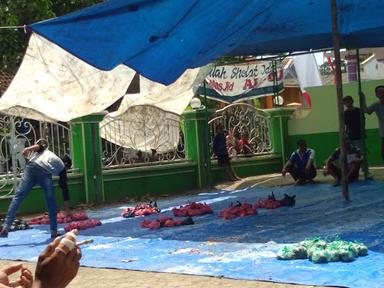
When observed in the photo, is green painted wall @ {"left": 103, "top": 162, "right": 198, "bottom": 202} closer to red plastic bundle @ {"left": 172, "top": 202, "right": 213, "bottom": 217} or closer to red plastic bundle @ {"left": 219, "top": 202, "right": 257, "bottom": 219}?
red plastic bundle @ {"left": 172, "top": 202, "right": 213, "bottom": 217}

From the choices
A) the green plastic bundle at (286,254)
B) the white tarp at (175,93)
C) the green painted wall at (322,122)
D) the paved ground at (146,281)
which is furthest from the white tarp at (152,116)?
the green plastic bundle at (286,254)

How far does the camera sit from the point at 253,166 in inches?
692

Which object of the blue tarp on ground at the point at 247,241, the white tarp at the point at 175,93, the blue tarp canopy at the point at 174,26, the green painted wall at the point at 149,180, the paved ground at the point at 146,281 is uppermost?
the blue tarp canopy at the point at 174,26

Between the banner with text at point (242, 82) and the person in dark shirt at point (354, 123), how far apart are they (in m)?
4.88

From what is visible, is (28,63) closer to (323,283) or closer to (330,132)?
(330,132)

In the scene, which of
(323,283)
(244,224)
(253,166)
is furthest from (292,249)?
(253,166)

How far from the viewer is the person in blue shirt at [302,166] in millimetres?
14547

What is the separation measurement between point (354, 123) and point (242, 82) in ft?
20.9

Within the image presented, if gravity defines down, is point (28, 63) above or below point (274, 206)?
above

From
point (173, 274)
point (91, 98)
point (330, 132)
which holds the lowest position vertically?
point (173, 274)

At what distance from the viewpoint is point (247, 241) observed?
8266mm

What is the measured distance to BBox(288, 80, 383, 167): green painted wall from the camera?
17016 millimetres

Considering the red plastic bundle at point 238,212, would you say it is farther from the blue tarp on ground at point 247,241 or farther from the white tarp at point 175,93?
the white tarp at point 175,93

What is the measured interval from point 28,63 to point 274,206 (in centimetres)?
604
